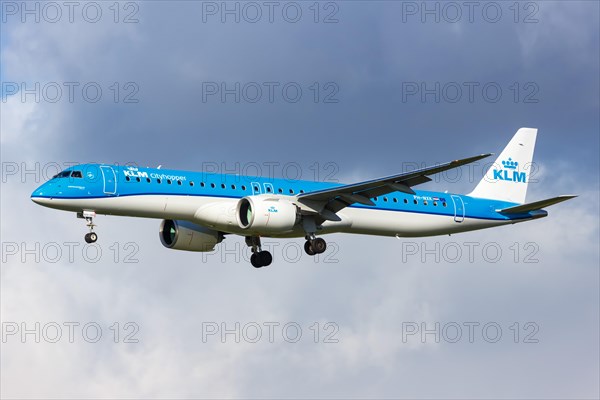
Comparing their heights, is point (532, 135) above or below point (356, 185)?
above

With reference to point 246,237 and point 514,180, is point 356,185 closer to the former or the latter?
point 246,237

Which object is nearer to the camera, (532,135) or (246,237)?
(246,237)

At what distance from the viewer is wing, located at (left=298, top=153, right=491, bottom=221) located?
5003cm

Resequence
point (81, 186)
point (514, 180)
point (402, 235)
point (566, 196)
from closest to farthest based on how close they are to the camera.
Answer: point (81, 186)
point (566, 196)
point (402, 235)
point (514, 180)

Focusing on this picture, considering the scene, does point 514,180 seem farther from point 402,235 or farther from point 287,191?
point 287,191

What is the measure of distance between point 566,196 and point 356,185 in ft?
32.0

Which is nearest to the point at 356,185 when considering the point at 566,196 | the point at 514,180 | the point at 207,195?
the point at 207,195

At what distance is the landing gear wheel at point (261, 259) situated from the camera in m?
56.8

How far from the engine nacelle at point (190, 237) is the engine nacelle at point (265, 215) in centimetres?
516

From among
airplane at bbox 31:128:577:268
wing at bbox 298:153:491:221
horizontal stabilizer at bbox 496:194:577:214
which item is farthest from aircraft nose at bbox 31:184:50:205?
horizontal stabilizer at bbox 496:194:577:214

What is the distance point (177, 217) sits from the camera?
168 ft

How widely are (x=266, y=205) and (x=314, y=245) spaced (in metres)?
3.78

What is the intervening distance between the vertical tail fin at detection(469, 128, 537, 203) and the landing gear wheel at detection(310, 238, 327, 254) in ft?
36.2

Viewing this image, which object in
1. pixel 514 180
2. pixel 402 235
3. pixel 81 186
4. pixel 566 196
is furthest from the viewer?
pixel 514 180
